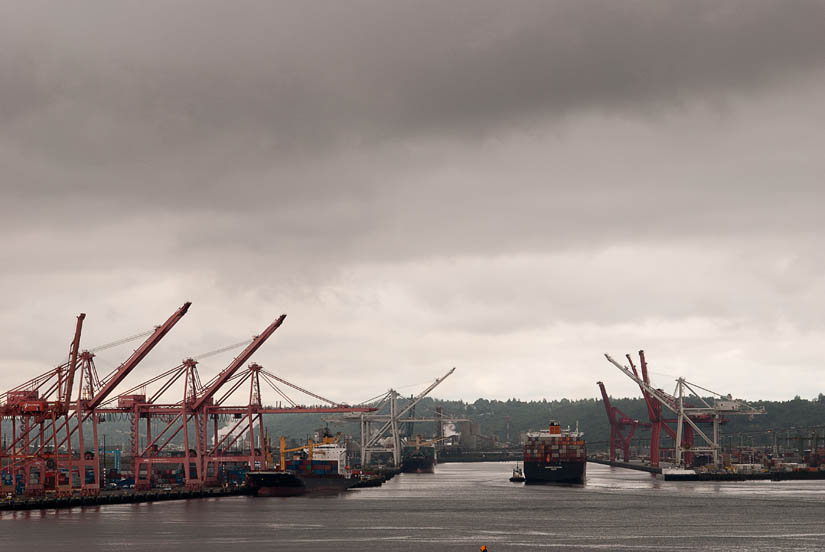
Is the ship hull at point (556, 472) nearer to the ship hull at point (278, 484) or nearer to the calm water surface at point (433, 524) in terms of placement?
the ship hull at point (278, 484)

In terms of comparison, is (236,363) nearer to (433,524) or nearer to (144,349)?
(144,349)

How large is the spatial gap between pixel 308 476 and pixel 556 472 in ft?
151

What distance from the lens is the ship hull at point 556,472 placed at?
18025 cm

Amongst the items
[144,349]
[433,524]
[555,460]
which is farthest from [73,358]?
[555,460]

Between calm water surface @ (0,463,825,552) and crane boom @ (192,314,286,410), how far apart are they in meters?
13.6

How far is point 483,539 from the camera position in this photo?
78.8 meters

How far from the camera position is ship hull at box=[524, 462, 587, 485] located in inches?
7096

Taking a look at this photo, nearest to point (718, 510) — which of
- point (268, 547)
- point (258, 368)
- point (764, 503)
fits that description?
point (764, 503)

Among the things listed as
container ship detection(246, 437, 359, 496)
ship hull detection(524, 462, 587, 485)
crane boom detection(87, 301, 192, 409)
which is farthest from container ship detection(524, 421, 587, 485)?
crane boom detection(87, 301, 192, 409)

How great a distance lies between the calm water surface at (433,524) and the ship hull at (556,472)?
1760 inches

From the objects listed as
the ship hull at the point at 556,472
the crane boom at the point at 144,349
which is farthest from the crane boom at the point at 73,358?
the ship hull at the point at 556,472

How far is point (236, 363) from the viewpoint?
143750mm

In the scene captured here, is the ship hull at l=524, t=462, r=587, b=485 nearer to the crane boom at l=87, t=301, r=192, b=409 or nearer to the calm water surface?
the calm water surface

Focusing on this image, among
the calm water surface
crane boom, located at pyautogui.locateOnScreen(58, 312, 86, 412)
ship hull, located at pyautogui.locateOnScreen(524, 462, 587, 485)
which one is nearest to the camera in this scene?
the calm water surface
